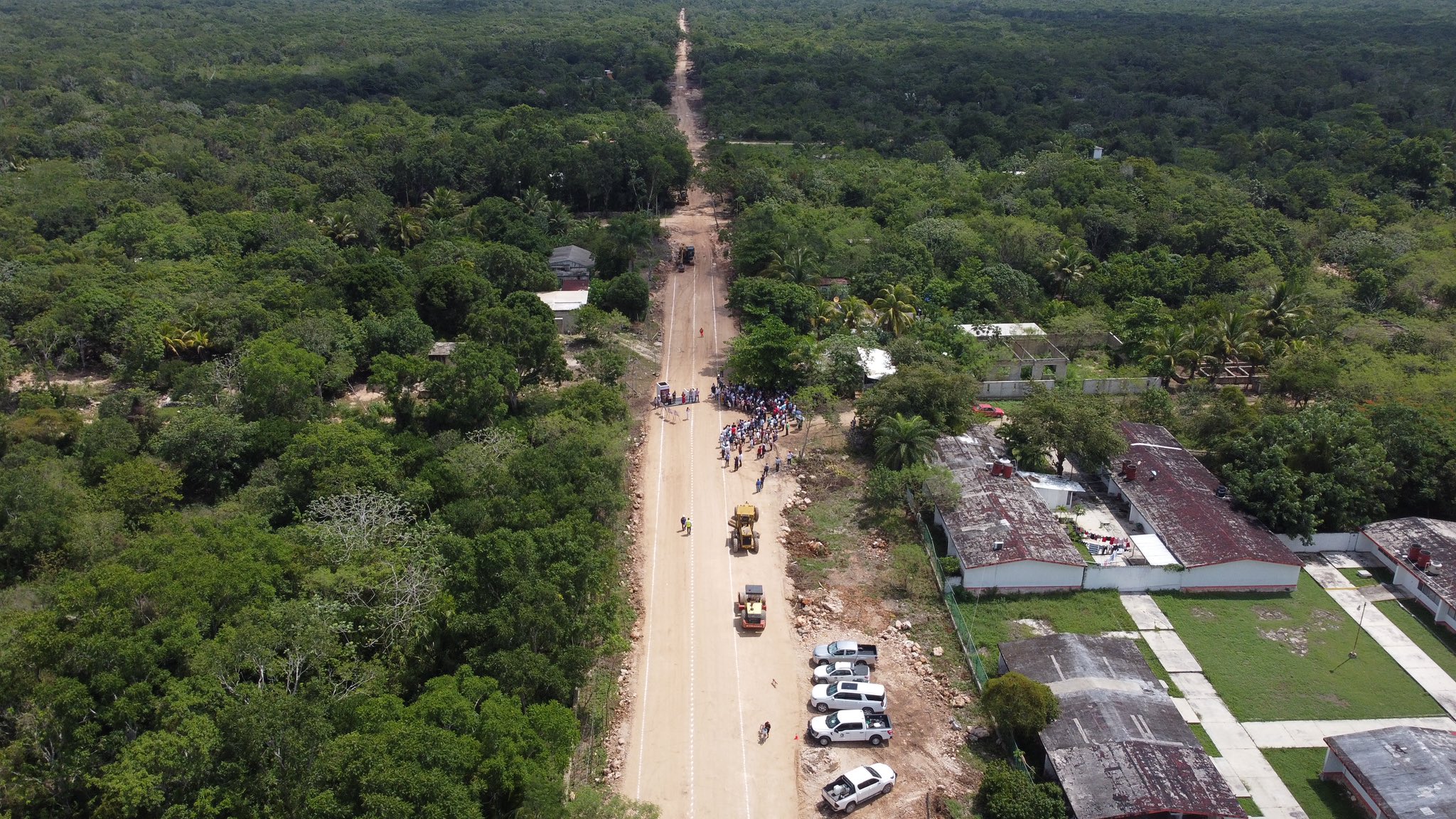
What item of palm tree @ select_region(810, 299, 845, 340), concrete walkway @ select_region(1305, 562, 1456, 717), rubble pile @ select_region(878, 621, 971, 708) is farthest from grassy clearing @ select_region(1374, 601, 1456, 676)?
palm tree @ select_region(810, 299, 845, 340)

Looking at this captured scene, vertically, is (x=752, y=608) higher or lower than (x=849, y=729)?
higher

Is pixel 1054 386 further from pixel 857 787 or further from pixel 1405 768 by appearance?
pixel 857 787

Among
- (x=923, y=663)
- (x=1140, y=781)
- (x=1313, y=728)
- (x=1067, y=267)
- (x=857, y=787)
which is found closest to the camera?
(x=1140, y=781)

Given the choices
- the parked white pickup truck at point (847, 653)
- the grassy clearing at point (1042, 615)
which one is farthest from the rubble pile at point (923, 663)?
the grassy clearing at point (1042, 615)

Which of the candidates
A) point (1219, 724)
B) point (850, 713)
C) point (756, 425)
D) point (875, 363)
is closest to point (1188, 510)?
point (1219, 724)

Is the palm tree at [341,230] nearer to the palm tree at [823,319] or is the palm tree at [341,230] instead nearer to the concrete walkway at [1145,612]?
the palm tree at [823,319]

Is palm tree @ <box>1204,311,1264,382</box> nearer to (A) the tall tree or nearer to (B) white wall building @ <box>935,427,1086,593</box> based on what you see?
(A) the tall tree

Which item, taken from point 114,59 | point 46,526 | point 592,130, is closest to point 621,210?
point 592,130
